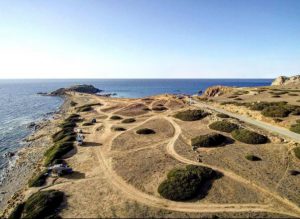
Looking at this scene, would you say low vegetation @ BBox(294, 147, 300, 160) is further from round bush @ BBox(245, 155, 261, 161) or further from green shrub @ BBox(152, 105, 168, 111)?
green shrub @ BBox(152, 105, 168, 111)

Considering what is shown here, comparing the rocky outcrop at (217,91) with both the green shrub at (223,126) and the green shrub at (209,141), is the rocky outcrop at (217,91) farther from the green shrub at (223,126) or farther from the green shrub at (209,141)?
the green shrub at (209,141)

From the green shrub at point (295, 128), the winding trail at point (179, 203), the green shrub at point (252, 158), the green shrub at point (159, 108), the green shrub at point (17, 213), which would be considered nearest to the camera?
the winding trail at point (179, 203)

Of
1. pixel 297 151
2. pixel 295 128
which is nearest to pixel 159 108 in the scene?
pixel 295 128

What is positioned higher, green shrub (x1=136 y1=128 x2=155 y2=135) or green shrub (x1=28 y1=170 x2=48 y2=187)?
green shrub (x1=136 y1=128 x2=155 y2=135)

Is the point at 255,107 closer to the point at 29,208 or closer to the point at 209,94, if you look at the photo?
the point at 29,208

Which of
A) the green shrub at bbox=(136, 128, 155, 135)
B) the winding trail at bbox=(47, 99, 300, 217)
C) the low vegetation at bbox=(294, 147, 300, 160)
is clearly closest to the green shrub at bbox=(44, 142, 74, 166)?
the winding trail at bbox=(47, 99, 300, 217)

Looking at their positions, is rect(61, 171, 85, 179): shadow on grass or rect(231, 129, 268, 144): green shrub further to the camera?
rect(231, 129, 268, 144): green shrub

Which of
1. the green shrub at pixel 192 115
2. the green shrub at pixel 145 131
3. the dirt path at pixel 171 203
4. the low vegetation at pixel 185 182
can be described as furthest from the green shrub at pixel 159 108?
the low vegetation at pixel 185 182
